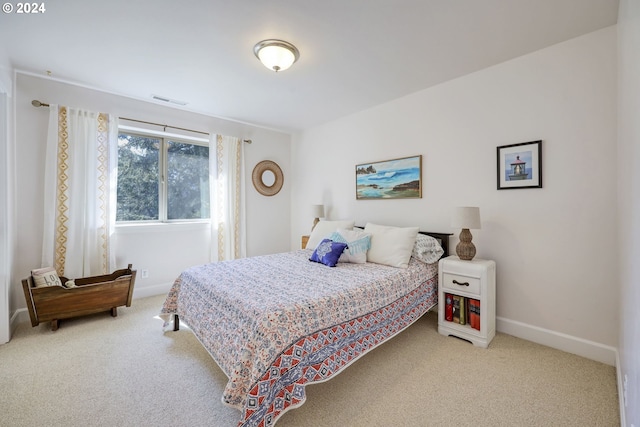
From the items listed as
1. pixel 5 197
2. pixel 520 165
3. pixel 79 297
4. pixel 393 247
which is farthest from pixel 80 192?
pixel 520 165

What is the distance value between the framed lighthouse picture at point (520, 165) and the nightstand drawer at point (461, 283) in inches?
35.9

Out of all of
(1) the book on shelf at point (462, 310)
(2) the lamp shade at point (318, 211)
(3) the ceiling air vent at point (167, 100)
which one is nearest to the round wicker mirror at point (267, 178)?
(2) the lamp shade at point (318, 211)

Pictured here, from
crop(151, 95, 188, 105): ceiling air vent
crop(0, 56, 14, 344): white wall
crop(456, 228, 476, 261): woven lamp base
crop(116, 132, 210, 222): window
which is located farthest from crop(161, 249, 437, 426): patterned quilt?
crop(151, 95, 188, 105): ceiling air vent

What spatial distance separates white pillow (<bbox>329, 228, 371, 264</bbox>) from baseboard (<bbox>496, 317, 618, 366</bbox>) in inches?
54.9

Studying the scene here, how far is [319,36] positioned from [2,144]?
9.18 feet

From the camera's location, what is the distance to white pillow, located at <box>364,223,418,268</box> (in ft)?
8.45

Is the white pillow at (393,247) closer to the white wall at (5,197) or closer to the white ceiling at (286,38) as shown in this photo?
the white ceiling at (286,38)

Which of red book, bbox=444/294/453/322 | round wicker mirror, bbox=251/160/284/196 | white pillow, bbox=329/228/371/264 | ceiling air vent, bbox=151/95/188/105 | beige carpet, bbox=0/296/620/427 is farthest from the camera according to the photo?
round wicker mirror, bbox=251/160/284/196

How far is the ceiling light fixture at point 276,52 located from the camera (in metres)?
2.12

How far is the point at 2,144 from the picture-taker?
2.26 metres

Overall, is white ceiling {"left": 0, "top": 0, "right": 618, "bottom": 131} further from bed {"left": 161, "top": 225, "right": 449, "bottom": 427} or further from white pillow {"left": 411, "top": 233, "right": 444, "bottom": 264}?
bed {"left": 161, "top": 225, "right": 449, "bottom": 427}

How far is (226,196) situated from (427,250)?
288cm

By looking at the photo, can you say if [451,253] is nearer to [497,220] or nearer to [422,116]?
[497,220]

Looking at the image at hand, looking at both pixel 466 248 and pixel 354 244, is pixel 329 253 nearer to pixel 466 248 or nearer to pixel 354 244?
pixel 354 244
